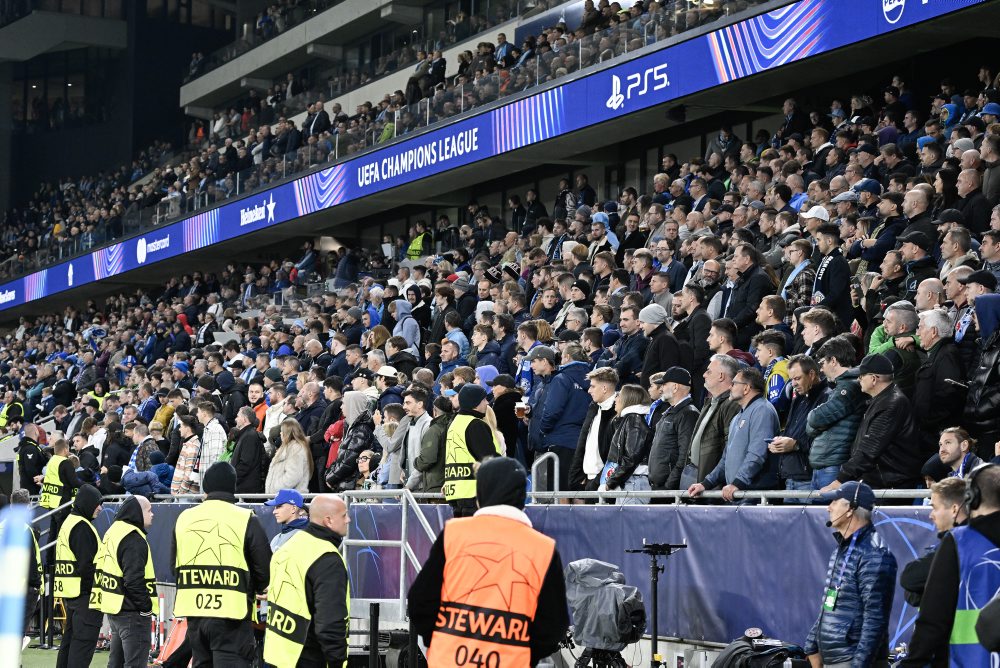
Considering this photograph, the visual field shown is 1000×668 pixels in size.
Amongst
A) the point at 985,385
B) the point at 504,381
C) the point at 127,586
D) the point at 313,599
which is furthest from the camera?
the point at 504,381

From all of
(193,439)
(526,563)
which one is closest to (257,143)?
(193,439)

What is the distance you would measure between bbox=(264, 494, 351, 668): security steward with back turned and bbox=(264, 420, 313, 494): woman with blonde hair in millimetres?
5249

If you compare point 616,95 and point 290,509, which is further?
point 616,95

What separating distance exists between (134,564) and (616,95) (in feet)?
39.8

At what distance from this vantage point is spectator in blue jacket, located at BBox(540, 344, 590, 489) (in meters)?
11.1

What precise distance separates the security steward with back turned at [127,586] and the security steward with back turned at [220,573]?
6.20 ft

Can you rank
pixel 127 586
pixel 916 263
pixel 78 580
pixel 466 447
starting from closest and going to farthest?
pixel 916 263, pixel 466 447, pixel 127 586, pixel 78 580

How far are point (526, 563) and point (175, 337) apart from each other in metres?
25.0

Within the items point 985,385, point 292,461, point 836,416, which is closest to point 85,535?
point 292,461

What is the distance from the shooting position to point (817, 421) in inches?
308

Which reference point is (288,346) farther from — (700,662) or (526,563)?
(526,563)

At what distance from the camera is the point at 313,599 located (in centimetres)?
736

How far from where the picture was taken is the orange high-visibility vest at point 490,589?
5.01 meters

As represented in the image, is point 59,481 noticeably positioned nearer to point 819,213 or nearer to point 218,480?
point 218,480
